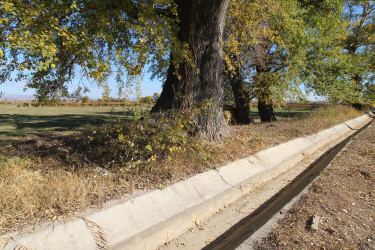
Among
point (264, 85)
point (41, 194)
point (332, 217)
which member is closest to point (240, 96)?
point (264, 85)

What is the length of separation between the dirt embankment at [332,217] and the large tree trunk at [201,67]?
117 inches

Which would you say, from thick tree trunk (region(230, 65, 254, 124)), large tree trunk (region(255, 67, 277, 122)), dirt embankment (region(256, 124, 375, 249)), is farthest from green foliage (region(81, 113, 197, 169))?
thick tree trunk (region(230, 65, 254, 124))

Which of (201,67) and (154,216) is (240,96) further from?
(154,216)

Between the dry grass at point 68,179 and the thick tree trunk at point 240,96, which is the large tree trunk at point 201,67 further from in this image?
the thick tree trunk at point 240,96

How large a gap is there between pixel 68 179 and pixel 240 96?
11010mm

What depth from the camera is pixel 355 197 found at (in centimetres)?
457

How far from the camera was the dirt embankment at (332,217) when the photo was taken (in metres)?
3.13

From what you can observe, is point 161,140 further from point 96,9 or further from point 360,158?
point 360,158

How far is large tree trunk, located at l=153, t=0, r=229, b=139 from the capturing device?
662cm

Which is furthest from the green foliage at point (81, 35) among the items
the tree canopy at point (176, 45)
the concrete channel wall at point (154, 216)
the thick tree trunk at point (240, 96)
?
the thick tree trunk at point (240, 96)

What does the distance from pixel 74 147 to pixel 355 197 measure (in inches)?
222

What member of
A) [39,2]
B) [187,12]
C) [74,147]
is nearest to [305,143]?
[187,12]

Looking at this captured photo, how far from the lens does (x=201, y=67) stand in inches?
275

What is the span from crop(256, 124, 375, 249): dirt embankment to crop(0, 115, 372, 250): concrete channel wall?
4.29ft
